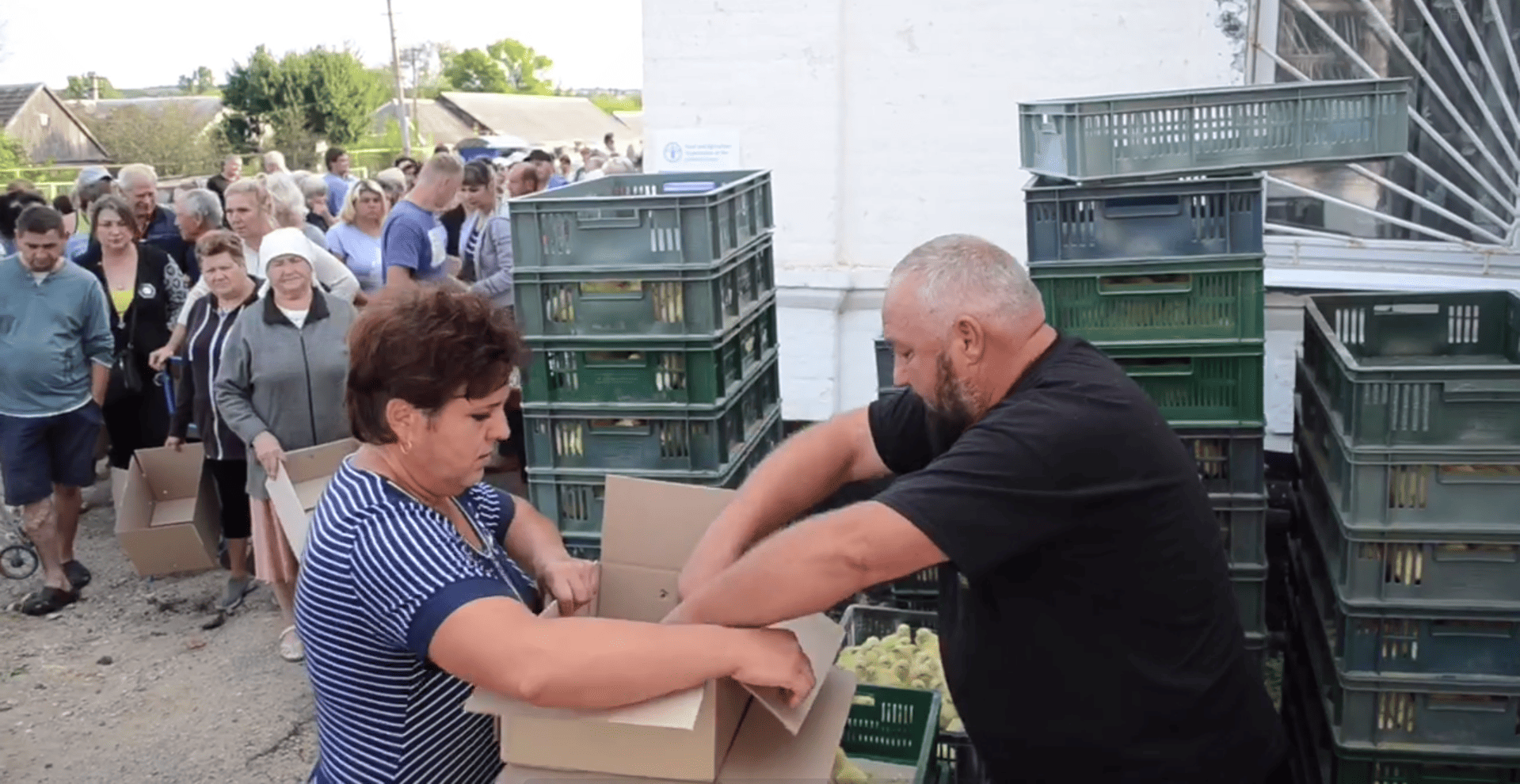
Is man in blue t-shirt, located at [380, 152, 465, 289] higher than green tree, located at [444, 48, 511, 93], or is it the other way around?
green tree, located at [444, 48, 511, 93]

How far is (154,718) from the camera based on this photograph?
5156 mm

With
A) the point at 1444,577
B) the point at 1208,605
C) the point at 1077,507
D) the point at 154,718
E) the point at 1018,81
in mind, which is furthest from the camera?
the point at 1018,81

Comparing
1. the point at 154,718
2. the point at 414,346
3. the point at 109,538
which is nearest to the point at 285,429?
the point at 154,718

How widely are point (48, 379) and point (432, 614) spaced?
17.5 feet

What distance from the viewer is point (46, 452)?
6340mm

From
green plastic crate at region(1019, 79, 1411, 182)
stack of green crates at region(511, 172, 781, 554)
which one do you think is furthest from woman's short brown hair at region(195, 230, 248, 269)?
green plastic crate at region(1019, 79, 1411, 182)

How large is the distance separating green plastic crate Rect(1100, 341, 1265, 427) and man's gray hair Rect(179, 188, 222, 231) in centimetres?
562

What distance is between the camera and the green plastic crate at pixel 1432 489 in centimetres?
297

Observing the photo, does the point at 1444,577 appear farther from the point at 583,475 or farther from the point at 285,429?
the point at 285,429

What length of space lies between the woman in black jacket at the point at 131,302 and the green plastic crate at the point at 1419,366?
6014 mm

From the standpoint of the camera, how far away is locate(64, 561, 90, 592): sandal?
6.62 metres

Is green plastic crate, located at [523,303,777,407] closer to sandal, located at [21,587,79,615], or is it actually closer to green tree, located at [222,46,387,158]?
sandal, located at [21,587,79,615]

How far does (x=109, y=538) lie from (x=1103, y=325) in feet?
20.8

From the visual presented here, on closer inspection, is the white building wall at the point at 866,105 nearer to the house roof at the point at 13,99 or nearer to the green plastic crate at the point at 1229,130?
the green plastic crate at the point at 1229,130
